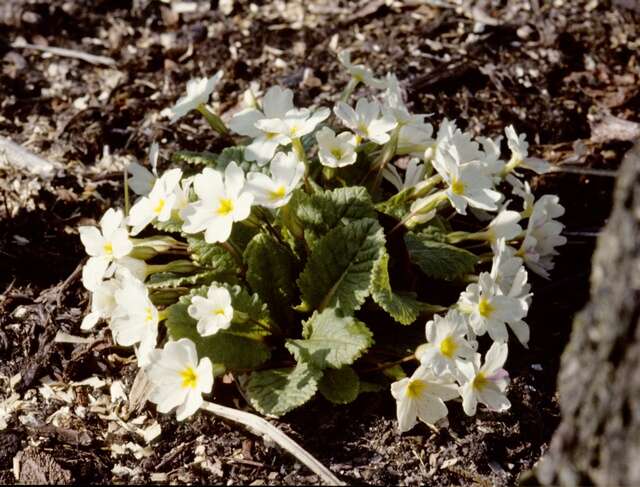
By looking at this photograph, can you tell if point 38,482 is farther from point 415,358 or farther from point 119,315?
point 415,358

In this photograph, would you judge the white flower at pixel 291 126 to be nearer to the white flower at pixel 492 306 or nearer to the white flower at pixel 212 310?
the white flower at pixel 212 310

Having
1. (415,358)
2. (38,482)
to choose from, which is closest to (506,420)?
(415,358)

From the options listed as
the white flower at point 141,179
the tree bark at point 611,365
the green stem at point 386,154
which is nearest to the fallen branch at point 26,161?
the white flower at point 141,179

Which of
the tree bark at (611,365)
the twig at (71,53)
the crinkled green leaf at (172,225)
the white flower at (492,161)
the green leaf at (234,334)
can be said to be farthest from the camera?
the twig at (71,53)

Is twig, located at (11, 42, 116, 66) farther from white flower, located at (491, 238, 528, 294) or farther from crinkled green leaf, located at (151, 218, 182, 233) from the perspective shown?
white flower, located at (491, 238, 528, 294)

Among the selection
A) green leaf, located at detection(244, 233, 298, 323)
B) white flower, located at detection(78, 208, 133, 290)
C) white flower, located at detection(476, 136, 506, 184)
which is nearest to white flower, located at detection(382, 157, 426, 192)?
white flower, located at detection(476, 136, 506, 184)

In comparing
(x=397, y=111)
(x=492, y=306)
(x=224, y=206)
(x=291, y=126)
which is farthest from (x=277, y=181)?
(x=492, y=306)
